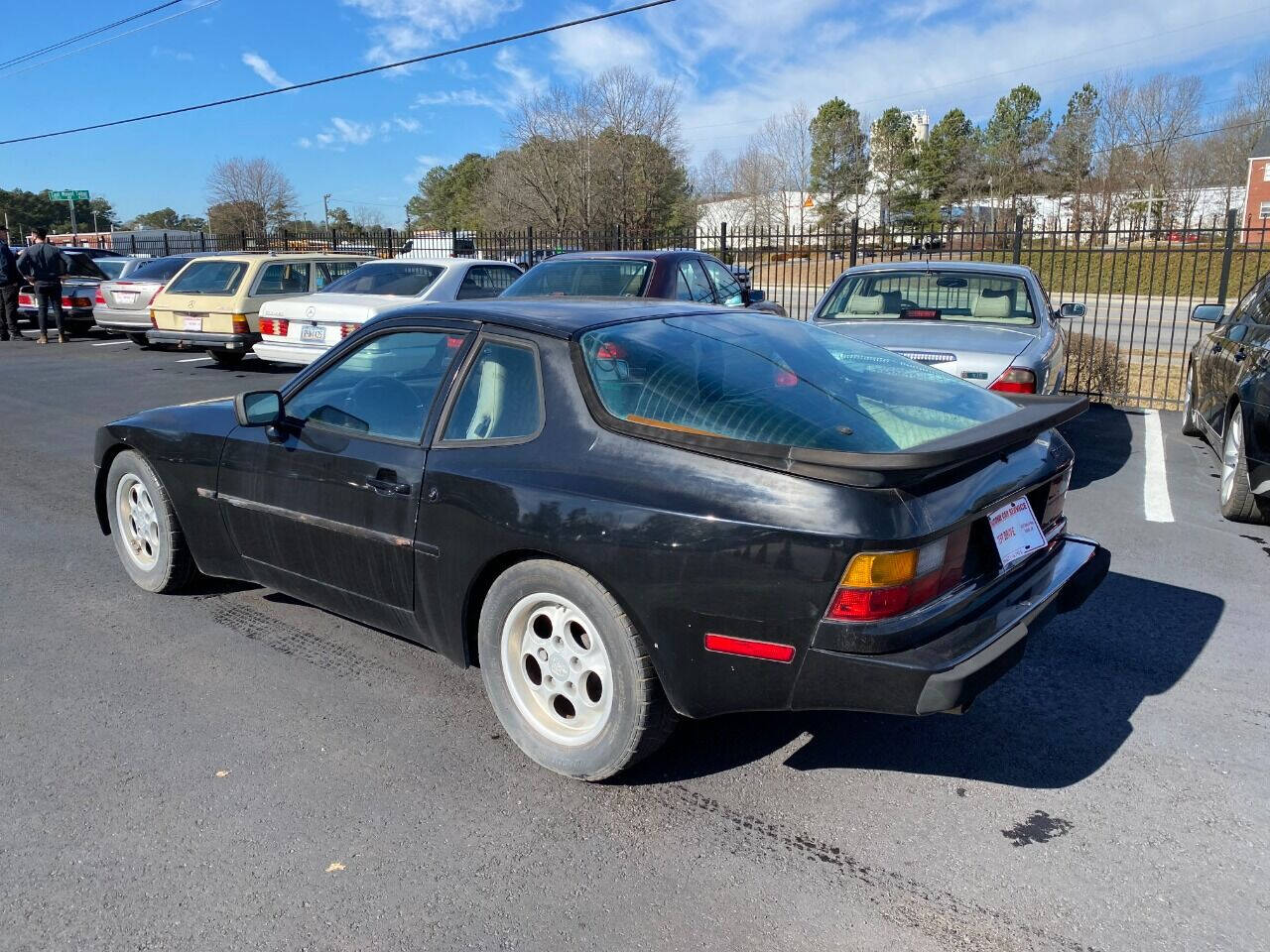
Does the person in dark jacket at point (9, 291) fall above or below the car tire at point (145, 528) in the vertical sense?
above

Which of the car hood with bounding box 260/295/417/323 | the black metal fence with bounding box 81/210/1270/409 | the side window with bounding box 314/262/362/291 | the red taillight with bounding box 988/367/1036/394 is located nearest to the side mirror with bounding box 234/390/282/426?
the red taillight with bounding box 988/367/1036/394

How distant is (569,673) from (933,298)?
6029 millimetres

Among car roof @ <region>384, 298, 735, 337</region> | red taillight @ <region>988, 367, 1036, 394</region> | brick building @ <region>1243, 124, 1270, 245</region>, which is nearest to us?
car roof @ <region>384, 298, 735, 337</region>

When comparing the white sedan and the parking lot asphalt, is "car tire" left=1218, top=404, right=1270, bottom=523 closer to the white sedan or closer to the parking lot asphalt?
the parking lot asphalt

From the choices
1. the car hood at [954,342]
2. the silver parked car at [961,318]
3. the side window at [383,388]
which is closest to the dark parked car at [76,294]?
the silver parked car at [961,318]

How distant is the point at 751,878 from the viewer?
2.66m

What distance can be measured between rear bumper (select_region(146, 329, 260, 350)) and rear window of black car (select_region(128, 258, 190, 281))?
2618 millimetres

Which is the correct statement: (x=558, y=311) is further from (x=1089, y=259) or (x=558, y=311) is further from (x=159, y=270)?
(x=159, y=270)

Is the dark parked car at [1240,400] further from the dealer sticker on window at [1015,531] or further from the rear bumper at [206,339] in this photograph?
the rear bumper at [206,339]

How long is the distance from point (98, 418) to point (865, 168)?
57875mm

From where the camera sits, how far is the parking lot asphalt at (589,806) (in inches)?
97.9

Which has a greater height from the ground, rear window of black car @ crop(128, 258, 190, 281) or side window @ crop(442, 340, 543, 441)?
rear window of black car @ crop(128, 258, 190, 281)

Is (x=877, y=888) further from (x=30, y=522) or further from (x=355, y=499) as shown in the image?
(x=30, y=522)

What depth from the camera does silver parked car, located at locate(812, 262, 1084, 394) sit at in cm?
628
